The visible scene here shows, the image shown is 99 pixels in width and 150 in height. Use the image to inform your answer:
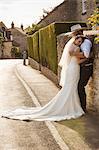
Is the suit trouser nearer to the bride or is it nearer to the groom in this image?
the groom

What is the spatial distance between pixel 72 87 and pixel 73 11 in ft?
68.5

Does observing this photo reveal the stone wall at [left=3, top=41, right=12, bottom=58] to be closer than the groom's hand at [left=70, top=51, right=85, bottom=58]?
No

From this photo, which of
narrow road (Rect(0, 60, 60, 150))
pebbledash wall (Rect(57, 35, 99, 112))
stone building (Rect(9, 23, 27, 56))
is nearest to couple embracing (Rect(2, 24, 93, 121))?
pebbledash wall (Rect(57, 35, 99, 112))

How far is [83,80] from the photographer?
377 inches

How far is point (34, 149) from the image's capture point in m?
6.70

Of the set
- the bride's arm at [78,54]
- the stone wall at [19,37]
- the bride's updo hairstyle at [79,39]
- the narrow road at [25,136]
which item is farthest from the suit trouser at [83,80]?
the stone wall at [19,37]

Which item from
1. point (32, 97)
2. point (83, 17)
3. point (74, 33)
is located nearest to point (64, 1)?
point (83, 17)

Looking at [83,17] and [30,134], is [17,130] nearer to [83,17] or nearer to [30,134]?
[30,134]

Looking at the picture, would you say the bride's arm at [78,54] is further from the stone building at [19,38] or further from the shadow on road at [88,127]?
the stone building at [19,38]

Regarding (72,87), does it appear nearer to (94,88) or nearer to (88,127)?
(94,88)

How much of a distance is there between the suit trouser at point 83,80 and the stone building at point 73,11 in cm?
1453

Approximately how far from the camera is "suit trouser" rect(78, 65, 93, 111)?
31.3 ft

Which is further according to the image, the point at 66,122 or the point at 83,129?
the point at 66,122

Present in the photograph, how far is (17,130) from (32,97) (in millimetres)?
4800
